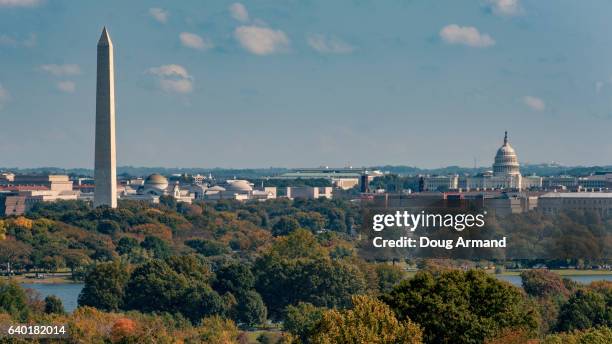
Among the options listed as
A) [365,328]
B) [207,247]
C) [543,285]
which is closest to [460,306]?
[365,328]

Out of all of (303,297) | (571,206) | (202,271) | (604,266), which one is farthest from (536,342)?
(571,206)

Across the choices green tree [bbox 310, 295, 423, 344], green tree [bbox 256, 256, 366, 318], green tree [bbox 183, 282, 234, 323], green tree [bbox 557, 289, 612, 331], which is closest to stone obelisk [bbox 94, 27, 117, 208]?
green tree [bbox 256, 256, 366, 318]

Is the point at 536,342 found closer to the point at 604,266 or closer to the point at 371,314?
the point at 371,314

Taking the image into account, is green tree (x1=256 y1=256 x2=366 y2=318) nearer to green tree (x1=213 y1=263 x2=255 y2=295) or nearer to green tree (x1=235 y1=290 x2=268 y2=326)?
green tree (x1=213 y1=263 x2=255 y2=295)

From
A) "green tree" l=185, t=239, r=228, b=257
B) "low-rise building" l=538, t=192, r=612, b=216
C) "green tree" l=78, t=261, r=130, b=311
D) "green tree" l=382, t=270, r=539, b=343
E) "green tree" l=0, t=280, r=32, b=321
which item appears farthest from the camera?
"low-rise building" l=538, t=192, r=612, b=216

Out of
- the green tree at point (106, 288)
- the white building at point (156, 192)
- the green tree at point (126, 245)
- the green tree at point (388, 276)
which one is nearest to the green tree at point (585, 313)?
the green tree at point (388, 276)

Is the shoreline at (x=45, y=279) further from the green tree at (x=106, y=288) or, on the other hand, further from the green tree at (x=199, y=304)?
the green tree at (x=199, y=304)

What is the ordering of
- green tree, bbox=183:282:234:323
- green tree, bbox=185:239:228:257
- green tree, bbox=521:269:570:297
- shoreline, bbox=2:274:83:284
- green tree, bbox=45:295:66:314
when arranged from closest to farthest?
green tree, bbox=45:295:66:314, green tree, bbox=183:282:234:323, green tree, bbox=521:269:570:297, shoreline, bbox=2:274:83:284, green tree, bbox=185:239:228:257
